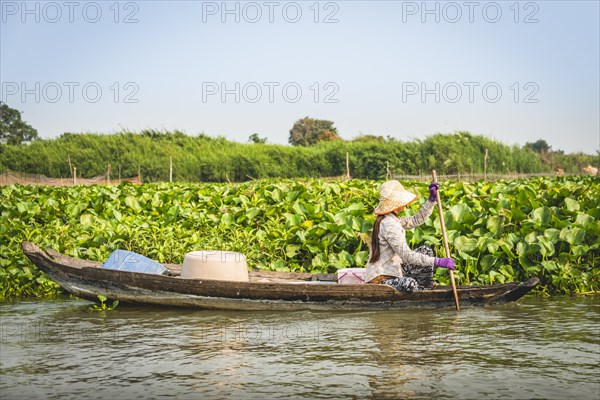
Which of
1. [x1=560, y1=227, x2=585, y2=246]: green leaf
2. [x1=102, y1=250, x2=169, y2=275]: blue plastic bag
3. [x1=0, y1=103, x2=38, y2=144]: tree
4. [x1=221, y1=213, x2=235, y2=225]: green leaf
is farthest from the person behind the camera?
[x1=0, y1=103, x2=38, y2=144]: tree

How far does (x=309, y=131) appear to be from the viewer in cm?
5053

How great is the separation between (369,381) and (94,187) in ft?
29.0

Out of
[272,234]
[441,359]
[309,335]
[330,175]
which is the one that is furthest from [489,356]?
[330,175]

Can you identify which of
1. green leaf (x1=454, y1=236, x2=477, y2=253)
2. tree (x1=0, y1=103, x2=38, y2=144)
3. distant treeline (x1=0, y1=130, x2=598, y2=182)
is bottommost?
green leaf (x1=454, y1=236, x2=477, y2=253)

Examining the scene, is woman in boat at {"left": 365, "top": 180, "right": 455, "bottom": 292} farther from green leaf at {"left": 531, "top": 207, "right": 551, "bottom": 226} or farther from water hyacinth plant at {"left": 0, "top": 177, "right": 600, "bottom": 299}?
green leaf at {"left": 531, "top": 207, "right": 551, "bottom": 226}

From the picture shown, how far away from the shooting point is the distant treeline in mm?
28359

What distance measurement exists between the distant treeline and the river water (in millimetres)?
22108

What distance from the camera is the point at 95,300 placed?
689 centimetres

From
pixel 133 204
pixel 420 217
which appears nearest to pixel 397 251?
pixel 420 217

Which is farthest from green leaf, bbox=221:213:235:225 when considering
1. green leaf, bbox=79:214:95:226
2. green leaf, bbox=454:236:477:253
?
green leaf, bbox=454:236:477:253

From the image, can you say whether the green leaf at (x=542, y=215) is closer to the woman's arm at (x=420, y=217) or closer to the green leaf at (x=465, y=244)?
the green leaf at (x=465, y=244)

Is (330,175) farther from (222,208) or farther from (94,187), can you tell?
(222,208)

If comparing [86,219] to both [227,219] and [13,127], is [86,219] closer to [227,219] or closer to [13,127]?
[227,219]

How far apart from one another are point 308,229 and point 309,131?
42796mm
